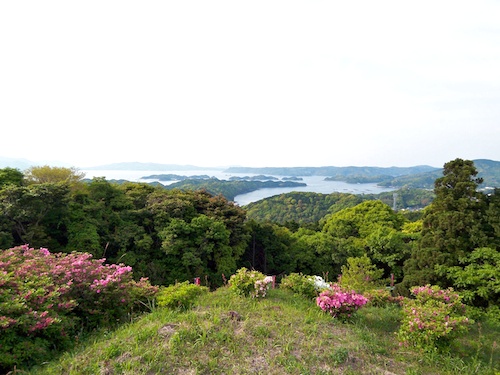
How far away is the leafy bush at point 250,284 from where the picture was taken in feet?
16.8

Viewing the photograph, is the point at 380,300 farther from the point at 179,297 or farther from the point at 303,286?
the point at 179,297

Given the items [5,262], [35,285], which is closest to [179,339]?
[35,285]

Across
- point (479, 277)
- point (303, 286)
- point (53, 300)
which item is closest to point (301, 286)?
point (303, 286)

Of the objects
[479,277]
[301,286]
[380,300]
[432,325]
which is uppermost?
[432,325]

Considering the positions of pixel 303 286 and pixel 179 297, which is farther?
pixel 303 286

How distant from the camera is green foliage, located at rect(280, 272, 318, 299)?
18.9ft

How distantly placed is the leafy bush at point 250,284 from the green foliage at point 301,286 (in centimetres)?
89

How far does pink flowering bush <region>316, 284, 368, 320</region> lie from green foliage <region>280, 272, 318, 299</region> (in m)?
1.00

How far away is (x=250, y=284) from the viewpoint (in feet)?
17.0

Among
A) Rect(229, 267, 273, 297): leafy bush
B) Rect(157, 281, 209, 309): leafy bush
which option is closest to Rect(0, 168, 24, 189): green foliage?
Rect(157, 281, 209, 309): leafy bush

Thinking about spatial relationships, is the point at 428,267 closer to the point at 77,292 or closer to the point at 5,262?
the point at 77,292

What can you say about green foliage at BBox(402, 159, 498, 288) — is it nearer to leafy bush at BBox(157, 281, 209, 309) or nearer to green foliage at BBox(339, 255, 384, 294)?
green foliage at BBox(339, 255, 384, 294)

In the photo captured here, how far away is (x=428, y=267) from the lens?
9414mm

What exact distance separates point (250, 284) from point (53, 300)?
9.77 feet
